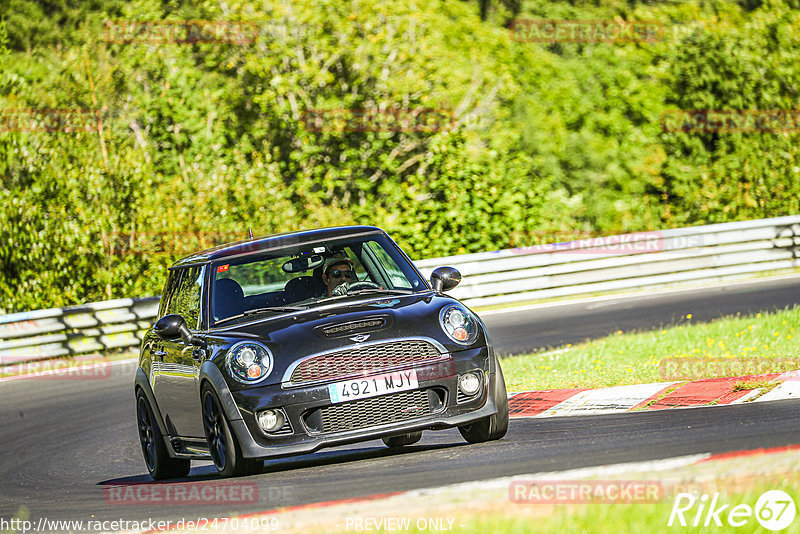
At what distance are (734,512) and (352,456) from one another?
13.5 ft

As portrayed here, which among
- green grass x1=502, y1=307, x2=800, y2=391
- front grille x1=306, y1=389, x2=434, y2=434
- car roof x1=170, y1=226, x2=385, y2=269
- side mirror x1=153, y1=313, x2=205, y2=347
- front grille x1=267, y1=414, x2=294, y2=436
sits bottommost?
green grass x1=502, y1=307, x2=800, y2=391

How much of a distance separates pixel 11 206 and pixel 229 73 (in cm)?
1299

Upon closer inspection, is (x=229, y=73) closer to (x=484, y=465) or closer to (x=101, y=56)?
(x=101, y=56)

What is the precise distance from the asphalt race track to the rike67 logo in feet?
4.80

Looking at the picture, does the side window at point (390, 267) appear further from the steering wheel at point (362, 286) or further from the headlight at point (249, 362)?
the headlight at point (249, 362)

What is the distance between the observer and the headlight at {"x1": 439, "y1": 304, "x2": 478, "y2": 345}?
23.9 ft

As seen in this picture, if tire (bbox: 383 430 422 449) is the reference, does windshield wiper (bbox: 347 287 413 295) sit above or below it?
above

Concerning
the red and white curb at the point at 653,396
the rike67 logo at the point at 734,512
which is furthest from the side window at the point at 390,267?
the rike67 logo at the point at 734,512

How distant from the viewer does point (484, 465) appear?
6.63 m

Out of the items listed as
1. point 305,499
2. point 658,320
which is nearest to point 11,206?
point 658,320

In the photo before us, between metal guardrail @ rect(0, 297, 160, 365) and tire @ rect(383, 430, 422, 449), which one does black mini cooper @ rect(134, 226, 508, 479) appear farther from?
metal guardrail @ rect(0, 297, 160, 365)

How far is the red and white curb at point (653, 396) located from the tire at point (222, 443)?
283cm

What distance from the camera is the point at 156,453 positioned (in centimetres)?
859

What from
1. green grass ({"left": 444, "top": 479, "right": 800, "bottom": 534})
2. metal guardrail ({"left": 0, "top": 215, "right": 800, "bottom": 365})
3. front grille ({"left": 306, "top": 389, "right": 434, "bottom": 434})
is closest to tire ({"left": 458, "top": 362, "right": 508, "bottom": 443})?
front grille ({"left": 306, "top": 389, "right": 434, "bottom": 434})
